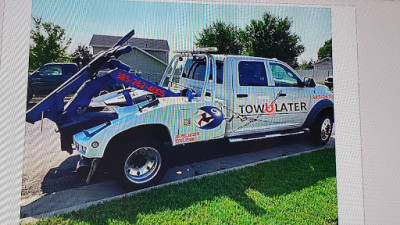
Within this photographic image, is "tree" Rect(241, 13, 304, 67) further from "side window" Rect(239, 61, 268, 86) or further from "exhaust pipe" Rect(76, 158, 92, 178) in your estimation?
"exhaust pipe" Rect(76, 158, 92, 178)

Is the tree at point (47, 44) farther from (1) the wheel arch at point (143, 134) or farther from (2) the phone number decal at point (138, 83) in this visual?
(1) the wheel arch at point (143, 134)

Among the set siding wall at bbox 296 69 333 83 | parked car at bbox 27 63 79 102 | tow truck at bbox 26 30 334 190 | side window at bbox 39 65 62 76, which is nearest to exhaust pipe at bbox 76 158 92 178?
tow truck at bbox 26 30 334 190

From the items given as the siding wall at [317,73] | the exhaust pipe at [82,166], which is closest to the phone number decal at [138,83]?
the exhaust pipe at [82,166]

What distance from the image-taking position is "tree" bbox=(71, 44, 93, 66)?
2.01 meters

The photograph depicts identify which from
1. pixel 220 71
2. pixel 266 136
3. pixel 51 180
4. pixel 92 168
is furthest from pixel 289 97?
pixel 51 180

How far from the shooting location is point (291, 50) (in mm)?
2504

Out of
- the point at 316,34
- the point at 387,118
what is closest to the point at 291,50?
the point at 316,34

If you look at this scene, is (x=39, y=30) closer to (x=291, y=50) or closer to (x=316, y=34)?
(x=291, y=50)

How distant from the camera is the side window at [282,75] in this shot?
2.53m

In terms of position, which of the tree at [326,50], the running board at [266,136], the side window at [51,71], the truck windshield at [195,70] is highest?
the tree at [326,50]

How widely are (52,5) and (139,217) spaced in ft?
5.91

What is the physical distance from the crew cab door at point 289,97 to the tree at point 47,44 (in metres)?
1.83

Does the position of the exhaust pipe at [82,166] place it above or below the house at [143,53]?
below

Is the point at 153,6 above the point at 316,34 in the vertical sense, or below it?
above
